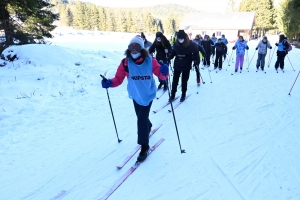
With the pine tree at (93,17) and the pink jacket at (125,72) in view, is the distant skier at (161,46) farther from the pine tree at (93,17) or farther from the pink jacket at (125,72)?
the pine tree at (93,17)

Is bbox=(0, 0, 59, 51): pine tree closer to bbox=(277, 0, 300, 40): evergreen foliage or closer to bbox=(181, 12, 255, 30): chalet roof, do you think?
bbox=(277, 0, 300, 40): evergreen foliage

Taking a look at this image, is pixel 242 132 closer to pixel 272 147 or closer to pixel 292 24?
pixel 272 147

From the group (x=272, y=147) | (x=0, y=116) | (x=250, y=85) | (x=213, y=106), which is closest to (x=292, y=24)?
(x=250, y=85)

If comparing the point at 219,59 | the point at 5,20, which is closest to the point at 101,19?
the point at 5,20

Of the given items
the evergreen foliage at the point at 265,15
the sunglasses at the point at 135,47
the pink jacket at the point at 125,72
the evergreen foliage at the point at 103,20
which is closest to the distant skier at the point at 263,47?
the pink jacket at the point at 125,72

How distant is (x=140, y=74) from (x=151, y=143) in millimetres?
1630

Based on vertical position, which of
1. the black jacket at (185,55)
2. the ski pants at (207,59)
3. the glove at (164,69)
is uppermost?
the glove at (164,69)

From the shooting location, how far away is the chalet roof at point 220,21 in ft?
162

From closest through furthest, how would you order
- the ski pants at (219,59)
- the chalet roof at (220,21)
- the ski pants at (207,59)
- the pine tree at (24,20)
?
1. the pine tree at (24,20)
2. the ski pants at (219,59)
3. the ski pants at (207,59)
4. the chalet roof at (220,21)

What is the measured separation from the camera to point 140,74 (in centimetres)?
363

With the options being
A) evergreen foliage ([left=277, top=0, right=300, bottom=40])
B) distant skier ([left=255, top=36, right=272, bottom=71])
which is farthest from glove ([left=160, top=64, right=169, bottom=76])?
evergreen foliage ([left=277, top=0, right=300, bottom=40])

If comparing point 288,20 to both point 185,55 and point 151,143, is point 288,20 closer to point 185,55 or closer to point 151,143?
point 185,55

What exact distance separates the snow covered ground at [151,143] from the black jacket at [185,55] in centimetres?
121

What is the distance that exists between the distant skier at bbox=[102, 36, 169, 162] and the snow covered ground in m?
0.99
